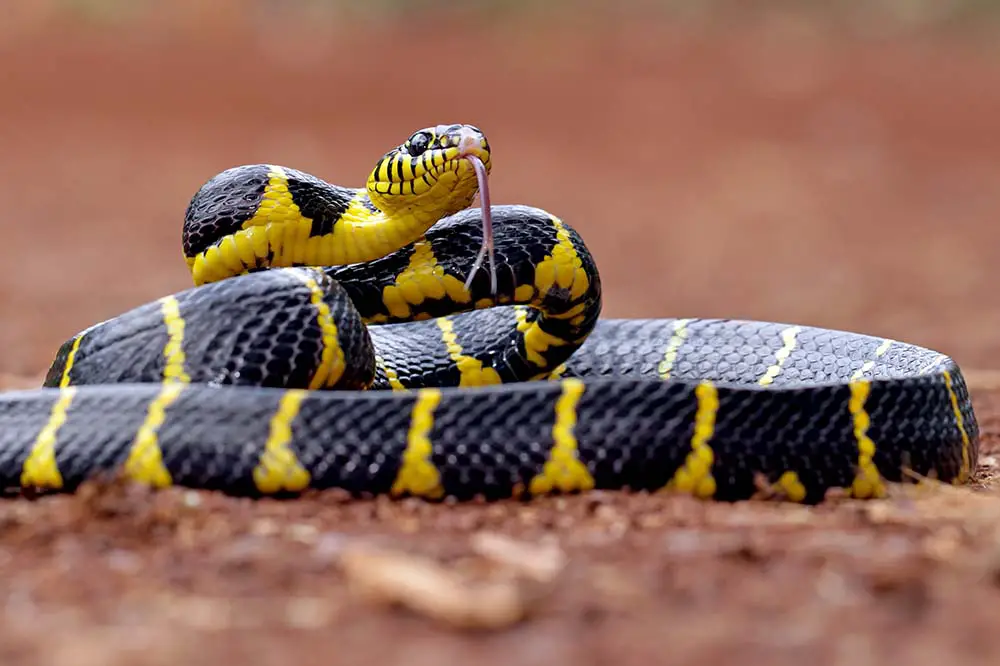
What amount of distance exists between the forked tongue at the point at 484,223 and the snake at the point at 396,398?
0.07 ft

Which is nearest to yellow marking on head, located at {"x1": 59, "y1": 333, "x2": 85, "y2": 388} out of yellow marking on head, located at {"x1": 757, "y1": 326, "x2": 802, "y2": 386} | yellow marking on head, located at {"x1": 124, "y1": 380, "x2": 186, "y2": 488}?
yellow marking on head, located at {"x1": 124, "y1": 380, "x2": 186, "y2": 488}

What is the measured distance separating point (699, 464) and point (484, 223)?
1900 millimetres

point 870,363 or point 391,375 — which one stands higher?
point 391,375

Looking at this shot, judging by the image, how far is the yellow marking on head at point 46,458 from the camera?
5125 millimetres

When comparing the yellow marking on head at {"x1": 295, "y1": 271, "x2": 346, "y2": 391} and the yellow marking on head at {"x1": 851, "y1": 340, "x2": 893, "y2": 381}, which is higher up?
the yellow marking on head at {"x1": 295, "y1": 271, "x2": 346, "y2": 391}

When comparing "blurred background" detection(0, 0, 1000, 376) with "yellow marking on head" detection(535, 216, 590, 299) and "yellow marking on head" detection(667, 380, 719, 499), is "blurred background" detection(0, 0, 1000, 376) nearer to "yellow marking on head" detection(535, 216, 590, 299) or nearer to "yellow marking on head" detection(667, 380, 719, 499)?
"yellow marking on head" detection(535, 216, 590, 299)

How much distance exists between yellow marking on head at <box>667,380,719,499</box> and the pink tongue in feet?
5.57

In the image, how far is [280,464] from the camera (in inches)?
197

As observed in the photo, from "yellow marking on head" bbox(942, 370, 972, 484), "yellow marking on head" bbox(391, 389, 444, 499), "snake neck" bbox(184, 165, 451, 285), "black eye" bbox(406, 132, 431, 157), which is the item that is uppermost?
"black eye" bbox(406, 132, 431, 157)

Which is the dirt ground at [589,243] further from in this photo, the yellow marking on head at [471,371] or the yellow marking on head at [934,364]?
the yellow marking on head at [471,371]

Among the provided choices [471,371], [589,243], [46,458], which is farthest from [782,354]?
[589,243]

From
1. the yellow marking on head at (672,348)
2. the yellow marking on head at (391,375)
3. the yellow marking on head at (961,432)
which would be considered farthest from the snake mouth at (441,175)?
the yellow marking on head at (961,432)

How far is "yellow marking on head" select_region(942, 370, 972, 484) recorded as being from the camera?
5.93 meters

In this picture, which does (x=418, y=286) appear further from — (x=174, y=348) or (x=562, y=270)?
(x=174, y=348)
